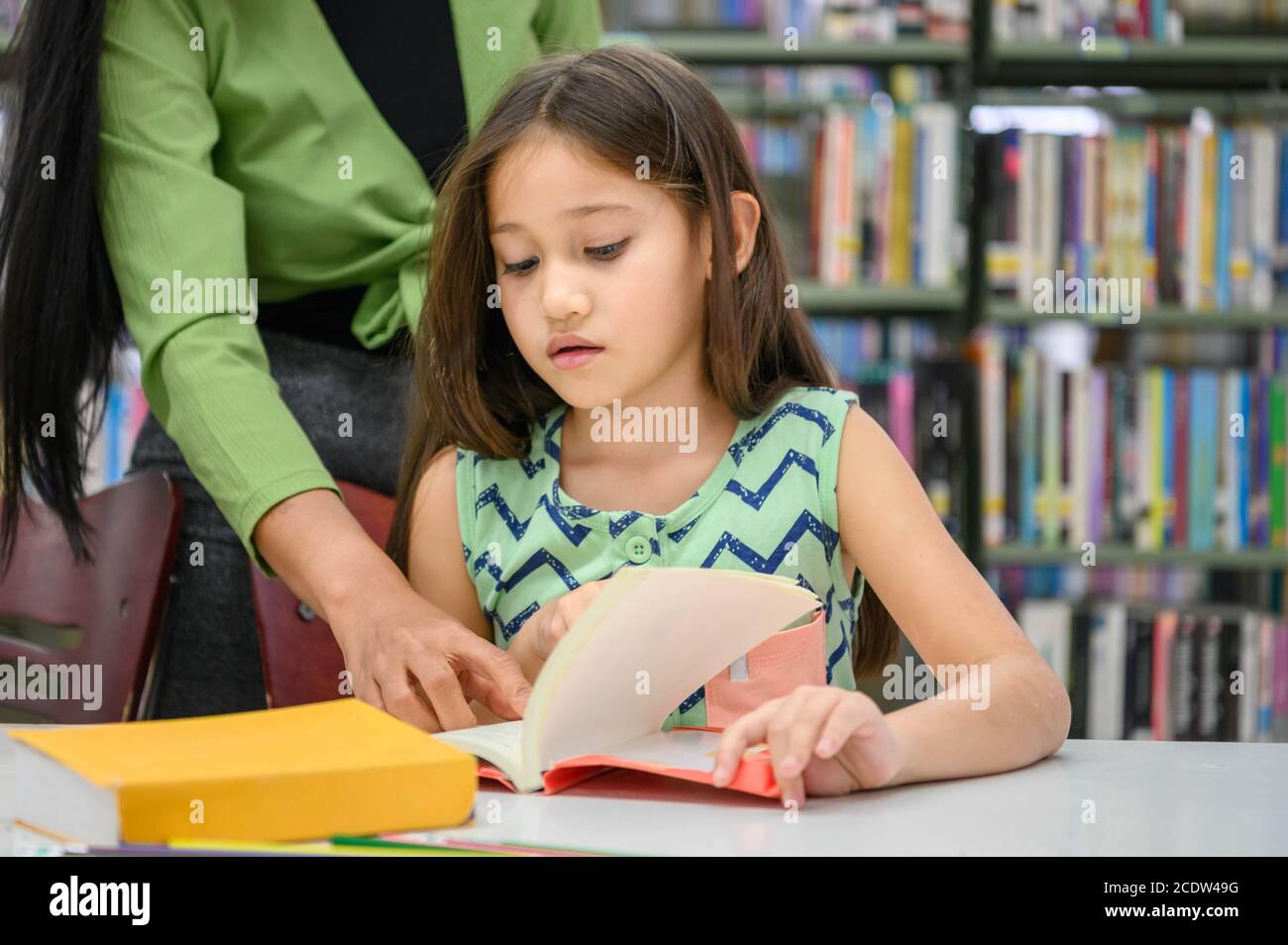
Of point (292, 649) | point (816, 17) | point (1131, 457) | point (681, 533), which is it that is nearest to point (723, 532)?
point (681, 533)

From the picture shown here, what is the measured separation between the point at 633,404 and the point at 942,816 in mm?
529

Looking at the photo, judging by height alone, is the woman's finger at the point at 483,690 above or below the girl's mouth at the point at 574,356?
below

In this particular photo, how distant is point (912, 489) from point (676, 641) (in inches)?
14.1

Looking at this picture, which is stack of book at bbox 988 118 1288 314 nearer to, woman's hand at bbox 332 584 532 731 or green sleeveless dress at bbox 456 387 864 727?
green sleeveless dress at bbox 456 387 864 727

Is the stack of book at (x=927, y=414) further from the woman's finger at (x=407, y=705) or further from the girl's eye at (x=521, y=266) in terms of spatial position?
the woman's finger at (x=407, y=705)

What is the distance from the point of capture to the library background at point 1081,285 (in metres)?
2.36

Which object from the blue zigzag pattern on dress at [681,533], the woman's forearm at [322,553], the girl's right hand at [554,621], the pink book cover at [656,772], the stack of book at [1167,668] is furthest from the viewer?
the stack of book at [1167,668]

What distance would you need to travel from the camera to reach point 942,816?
0.65 metres

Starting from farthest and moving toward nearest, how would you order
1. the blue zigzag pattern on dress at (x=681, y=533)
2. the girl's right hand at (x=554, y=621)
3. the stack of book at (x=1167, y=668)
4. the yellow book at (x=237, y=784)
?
the stack of book at (x=1167, y=668) → the blue zigzag pattern on dress at (x=681, y=533) → the girl's right hand at (x=554, y=621) → the yellow book at (x=237, y=784)

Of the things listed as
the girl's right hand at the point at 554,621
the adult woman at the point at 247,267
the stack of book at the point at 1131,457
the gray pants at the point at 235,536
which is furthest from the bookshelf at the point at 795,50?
the girl's right hand at the point at 554,621

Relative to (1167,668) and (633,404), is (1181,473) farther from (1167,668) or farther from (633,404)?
(633,404)

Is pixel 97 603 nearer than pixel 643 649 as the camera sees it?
No

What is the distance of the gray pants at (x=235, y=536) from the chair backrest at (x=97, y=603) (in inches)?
1.3
